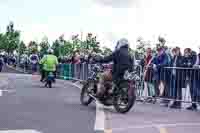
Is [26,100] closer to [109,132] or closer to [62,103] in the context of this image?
[62,103]

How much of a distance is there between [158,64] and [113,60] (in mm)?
3048

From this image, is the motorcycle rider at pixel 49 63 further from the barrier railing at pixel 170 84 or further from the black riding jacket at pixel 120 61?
the black riding jacket at pixel 120 61

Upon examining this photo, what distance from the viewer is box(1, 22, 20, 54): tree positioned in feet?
295

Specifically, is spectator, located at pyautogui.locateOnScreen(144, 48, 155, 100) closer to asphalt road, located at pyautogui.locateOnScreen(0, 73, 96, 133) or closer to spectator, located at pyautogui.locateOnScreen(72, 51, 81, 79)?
asphalt road, located at pyautogui.locateOnScreen(0, 73, 96, 133)

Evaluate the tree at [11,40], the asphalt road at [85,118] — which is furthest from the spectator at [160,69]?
the tree at [11,40]

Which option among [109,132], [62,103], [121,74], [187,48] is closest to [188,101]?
[187,48]

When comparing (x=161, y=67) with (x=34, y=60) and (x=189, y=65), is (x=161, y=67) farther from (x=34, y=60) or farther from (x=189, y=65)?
(x=34, y=60)

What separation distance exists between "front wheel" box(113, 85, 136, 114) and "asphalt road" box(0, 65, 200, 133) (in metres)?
0.18

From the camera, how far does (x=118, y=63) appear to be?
12078 millimetres

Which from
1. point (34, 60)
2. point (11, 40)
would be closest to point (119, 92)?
point (34, 60)

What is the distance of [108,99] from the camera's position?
480 inches

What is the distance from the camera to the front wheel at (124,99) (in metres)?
11.4

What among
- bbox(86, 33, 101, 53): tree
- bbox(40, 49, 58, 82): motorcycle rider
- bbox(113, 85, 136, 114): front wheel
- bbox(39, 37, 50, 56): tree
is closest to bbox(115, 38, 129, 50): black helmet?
bbox(113, 85, 136, 114): front wheel

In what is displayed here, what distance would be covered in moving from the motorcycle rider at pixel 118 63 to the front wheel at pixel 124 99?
15.5 inches
